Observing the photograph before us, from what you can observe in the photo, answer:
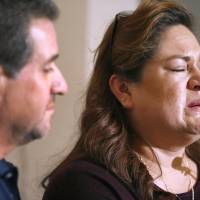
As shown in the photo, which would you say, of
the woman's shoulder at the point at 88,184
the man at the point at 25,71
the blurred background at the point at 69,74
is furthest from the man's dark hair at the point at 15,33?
the blurred background at the point at 69,74

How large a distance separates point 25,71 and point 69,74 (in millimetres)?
1063

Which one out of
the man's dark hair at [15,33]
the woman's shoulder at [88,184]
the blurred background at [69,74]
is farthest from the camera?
the blurred background at [69,74]

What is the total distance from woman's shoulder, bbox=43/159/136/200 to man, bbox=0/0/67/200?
27cm

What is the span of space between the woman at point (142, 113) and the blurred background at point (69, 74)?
1.77 ft

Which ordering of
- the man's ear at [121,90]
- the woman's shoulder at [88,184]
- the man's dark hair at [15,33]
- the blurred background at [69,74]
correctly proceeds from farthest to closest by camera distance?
the blurred background at [69,74] < the man's ear at [121,90] < the woman's shoulder at [88,184] < the man's dark hair at [15,33]

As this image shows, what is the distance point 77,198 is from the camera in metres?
1.30

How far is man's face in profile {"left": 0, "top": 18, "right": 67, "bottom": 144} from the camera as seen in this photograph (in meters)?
1.02

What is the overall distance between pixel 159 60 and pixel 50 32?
0.45m

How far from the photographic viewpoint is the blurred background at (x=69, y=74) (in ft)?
6.71

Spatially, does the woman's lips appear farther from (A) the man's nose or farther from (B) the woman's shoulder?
(A) the man's nose

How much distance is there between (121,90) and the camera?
58.2 inches

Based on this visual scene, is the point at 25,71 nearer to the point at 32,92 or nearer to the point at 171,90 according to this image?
the point at 32,92

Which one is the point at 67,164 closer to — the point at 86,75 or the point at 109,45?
the point at 109,45

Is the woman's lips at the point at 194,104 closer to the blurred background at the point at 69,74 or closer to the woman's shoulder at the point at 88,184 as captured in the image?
the woman's shoulder at the point at 88,184
